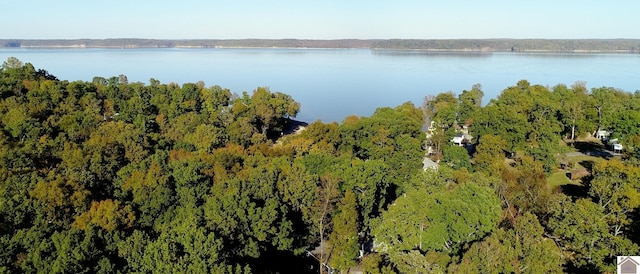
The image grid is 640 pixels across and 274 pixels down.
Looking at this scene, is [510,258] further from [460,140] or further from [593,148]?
[593,148]

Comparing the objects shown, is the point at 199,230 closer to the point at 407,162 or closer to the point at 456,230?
the point at 456,230

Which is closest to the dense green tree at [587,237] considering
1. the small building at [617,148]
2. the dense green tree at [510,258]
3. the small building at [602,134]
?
the dense green tree at [510,258]

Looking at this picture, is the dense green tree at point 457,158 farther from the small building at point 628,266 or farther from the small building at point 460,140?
the small building at point 628,266

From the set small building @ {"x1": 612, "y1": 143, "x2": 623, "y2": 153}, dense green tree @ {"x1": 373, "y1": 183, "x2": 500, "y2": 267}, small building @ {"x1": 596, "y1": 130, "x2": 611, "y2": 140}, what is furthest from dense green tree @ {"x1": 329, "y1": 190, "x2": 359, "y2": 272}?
small building @ {"x1": 596, "y1": 130, "x2": 611, "y2": 140}

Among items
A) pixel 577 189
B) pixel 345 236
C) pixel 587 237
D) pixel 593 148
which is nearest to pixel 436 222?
pixel 345 236

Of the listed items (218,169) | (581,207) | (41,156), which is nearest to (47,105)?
(41,156)
